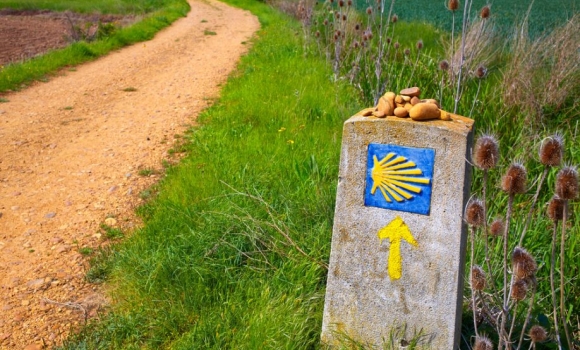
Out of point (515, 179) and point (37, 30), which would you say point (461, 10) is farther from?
point (37, 30)

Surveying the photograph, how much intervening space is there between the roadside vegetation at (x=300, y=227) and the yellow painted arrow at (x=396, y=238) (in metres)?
0.30

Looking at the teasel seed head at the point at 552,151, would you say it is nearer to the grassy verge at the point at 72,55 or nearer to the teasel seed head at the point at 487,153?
the teasel seed head at the point at 487,153

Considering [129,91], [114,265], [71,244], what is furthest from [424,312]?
[129,91]

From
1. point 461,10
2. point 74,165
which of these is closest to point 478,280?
point 74,165

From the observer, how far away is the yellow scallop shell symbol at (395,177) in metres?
2.17

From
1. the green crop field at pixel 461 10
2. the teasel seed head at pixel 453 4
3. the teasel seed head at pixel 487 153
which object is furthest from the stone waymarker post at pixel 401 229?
the green crop field at pixel 461 10

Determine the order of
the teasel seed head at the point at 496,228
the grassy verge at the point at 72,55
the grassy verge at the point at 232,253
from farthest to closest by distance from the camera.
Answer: the grassy verge at the point at 72,55 → the grassy verge at the point at 232,253 → the teasel seed head at the point at 496,228

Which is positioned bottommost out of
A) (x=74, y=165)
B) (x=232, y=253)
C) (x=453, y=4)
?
(x=74, y=165)

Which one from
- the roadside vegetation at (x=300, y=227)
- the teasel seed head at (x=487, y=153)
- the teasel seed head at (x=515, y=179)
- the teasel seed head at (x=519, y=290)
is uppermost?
the teasel seed head at (x=487, y=153)

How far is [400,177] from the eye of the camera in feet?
7.17

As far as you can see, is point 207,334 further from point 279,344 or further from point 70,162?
point 70,162

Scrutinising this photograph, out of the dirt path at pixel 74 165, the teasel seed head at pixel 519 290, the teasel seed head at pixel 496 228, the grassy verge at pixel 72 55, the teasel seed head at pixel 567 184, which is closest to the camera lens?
the teasel seed head at pixel 567 184

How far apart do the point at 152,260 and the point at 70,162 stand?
101 inches

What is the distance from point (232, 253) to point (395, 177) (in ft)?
4.24
